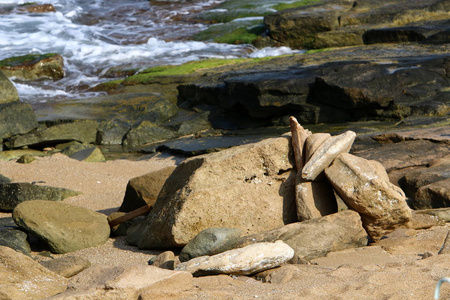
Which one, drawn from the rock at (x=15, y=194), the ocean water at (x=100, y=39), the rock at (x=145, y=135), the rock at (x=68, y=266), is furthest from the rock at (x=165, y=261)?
the ocean water at (x=100, y=39)

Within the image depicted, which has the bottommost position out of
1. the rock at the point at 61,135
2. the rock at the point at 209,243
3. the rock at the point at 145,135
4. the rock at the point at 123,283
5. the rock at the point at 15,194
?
the rock at the point at 145,135

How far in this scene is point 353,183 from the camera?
4.57m

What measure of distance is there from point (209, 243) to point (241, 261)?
515 mm

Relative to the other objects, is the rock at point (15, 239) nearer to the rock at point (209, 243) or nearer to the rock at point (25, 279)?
the rock at point (25, 279)

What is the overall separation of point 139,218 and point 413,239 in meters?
2.54

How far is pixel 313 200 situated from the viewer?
15.8 ft

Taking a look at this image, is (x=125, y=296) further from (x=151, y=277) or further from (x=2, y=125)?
(x=2, y=125)

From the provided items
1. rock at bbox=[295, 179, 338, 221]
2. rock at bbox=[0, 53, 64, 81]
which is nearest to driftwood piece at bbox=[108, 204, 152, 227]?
rock at bbox=[295, 179, 338, 221]

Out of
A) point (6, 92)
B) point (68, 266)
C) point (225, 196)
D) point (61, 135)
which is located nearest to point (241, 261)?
point (225, 196)

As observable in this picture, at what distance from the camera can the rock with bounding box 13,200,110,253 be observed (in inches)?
198

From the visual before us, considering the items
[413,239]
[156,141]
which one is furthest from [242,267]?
[156,141]

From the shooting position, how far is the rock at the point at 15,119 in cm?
1052

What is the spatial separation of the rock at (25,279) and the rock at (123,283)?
0.62 ft

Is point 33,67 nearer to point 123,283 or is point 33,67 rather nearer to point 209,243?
point 209,243
